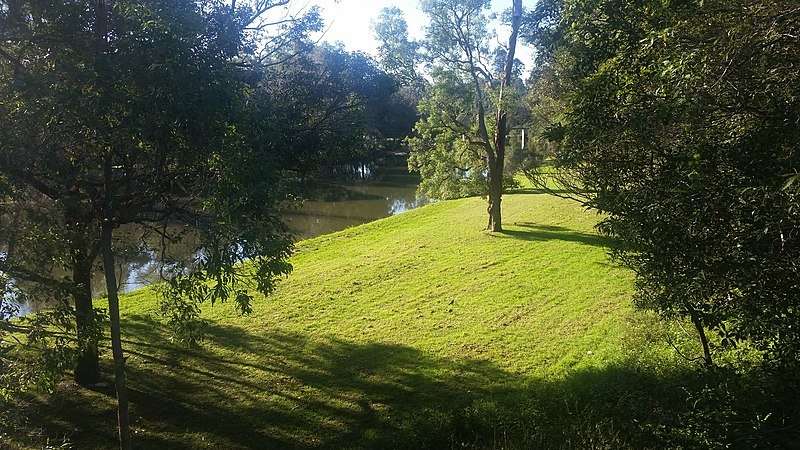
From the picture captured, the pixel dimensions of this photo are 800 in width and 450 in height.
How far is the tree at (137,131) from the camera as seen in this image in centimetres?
549

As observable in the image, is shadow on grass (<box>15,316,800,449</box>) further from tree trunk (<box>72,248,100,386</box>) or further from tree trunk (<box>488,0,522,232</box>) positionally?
tree trunk (<box>488,0,522,232</box>)

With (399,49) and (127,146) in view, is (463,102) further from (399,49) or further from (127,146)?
(127,146)

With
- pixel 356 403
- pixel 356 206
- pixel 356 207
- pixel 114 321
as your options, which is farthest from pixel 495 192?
pixel 356 206

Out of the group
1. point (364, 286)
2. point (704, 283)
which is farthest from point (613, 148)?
point (364, 286)

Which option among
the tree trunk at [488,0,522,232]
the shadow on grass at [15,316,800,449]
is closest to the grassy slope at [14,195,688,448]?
the shadow on grass at [15,316,800,449]

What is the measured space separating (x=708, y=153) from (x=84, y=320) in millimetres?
6978

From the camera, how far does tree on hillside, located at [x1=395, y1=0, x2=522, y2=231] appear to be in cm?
2053

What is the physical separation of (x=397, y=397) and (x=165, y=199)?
5149mm

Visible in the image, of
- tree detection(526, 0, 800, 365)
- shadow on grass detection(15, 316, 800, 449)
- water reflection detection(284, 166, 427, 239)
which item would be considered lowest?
shadow on grass detection(15, 316, 800, 449)

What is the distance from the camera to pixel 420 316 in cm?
1382

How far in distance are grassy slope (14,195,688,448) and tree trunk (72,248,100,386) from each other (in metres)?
0.50

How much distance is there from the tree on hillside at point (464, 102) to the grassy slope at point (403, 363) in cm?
491

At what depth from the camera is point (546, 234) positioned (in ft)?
71.8

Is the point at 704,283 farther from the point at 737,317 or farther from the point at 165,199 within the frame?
the point at 165,199
